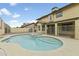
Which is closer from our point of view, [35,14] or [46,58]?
[46,58]

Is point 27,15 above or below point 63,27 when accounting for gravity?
above

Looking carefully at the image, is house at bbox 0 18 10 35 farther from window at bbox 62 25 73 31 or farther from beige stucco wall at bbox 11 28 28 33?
window at bbox 62 25 73 31

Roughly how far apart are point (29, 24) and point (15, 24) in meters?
0.80

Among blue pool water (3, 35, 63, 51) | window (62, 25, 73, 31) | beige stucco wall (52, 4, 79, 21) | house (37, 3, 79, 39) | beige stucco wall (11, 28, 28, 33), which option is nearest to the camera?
blue pool water (3, 35, 63, 51)

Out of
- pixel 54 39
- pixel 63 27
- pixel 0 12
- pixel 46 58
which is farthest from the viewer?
pixel 63 27

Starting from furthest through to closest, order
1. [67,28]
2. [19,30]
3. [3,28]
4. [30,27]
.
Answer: [67,28] → [3,28] → [30,27] → [19,30]

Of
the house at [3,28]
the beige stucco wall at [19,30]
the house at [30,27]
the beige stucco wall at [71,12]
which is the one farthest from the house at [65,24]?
the house at [3,28]

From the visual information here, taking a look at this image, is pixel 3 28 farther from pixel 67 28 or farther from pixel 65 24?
pixel 67 28

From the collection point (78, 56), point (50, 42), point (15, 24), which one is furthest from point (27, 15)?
point (78, 56)

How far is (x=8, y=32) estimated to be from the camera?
7.69m

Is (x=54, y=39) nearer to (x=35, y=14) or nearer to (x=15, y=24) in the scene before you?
(x=35, y=14)

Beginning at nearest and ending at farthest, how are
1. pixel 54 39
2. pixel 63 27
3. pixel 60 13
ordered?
pixel 54 39, pixel 63 27, pixel 60 13

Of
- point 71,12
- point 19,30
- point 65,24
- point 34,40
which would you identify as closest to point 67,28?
point 65,24

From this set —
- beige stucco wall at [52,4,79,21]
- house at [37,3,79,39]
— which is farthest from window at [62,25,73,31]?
beige stucco wall at [52,4,79,21]
